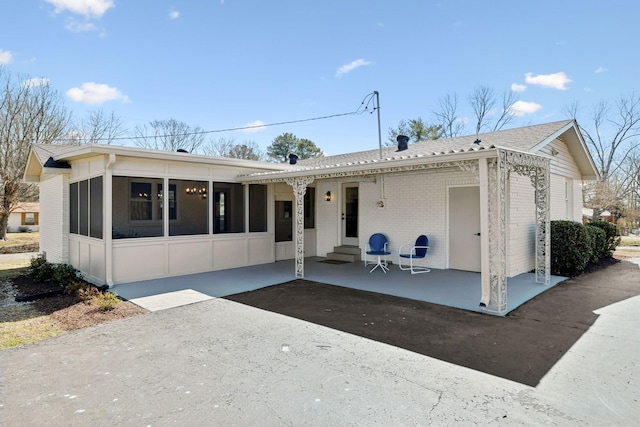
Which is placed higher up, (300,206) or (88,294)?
(300,206)

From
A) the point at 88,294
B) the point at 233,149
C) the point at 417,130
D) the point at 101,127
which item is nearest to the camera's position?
the point at 88,294

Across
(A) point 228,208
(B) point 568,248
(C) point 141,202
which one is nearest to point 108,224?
(C) point 141,202

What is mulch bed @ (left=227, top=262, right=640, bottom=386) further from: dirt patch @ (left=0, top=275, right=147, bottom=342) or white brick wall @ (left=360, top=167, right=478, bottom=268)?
white brick wall @ (left=360, top=167, right=478, bottom=268)

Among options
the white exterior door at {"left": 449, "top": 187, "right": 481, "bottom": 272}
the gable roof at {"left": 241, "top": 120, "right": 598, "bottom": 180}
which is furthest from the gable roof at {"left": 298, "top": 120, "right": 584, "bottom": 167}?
the white exterior door at {"left": 449, "top": 187, "right": 481, "bottom": 272}

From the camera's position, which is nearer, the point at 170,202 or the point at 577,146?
the point at 170,202

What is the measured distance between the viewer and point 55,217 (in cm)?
925

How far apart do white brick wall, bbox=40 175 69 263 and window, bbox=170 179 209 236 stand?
334 centimetres

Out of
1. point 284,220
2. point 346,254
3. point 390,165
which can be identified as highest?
point 390,165

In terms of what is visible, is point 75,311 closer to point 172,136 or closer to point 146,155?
point 146,155

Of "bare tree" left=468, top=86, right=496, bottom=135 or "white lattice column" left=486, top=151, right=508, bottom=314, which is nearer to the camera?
"white lattice column" left=486, top=151, right=508, bottom=314

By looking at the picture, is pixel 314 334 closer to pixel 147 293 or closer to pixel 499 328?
pixel 499 328

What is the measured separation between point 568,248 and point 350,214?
532cm

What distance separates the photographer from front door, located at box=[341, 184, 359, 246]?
33.1 feet

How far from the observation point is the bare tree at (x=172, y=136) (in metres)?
27.2
